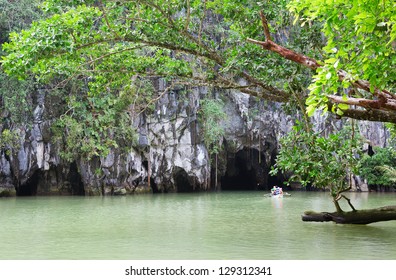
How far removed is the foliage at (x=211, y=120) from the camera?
23594mm

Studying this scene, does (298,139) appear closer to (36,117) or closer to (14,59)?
(14,59)

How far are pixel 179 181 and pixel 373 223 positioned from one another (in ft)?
55.4

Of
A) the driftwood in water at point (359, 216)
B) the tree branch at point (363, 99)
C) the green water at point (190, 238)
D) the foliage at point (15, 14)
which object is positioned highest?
the foliage at point (15, 14)

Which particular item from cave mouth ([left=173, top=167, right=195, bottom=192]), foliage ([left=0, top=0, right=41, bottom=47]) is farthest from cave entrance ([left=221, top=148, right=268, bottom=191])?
foliage ([left=0, top=0, right=41, bottom=47])

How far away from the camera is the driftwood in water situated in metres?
8.60

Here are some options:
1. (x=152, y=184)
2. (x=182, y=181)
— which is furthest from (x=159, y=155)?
(x=182, y=181)

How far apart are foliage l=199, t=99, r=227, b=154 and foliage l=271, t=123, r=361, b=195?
15.0 meters

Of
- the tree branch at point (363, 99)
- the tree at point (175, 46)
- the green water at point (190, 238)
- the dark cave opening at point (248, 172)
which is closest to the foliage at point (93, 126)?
the dark cave opening at point (248, 172)

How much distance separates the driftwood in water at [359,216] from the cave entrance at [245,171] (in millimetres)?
16666

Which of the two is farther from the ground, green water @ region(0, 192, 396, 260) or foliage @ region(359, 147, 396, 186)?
foliage @ region(359, 147, 396, 186)

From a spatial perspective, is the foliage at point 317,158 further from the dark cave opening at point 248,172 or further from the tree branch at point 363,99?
the dark cave opening at point 248,172

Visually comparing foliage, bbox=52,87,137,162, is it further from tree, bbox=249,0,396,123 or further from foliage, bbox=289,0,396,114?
foliage, bbox=289,0,396,114

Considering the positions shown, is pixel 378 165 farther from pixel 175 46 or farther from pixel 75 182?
pixel 175 46

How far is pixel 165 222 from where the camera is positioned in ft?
32.4
